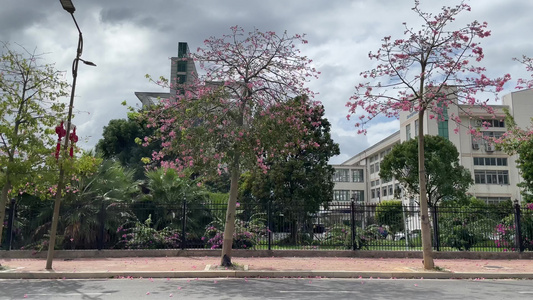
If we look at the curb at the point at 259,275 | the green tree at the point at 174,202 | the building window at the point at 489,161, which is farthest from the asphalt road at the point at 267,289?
the building window at the point at 489,161

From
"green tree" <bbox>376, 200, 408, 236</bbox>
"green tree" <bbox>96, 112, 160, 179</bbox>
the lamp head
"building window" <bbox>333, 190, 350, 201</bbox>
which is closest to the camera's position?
the lamp head

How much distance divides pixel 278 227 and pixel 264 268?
400 cm

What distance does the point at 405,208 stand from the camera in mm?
16547

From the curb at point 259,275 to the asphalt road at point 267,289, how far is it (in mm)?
406

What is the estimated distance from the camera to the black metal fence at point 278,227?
15.8 m

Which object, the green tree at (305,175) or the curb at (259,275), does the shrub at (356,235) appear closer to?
the curb at (259,275)

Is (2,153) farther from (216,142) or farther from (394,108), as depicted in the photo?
(394,108)

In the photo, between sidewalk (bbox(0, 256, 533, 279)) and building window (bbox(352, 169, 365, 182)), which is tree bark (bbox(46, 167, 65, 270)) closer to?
sidewalk (bbox(0, 256, 533, 279))

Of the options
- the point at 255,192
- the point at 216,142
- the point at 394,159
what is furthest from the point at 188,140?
the point at 394,159

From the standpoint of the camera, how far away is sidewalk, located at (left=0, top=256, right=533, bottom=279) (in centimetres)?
1126

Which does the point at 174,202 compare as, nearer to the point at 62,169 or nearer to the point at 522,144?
the point at 62,169

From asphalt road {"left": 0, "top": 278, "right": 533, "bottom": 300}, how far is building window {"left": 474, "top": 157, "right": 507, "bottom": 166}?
52.6 metres

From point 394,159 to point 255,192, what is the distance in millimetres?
17700

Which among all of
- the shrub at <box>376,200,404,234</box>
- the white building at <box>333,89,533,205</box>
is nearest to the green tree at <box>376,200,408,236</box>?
the shrub at <box>376,200,404,234</box>
